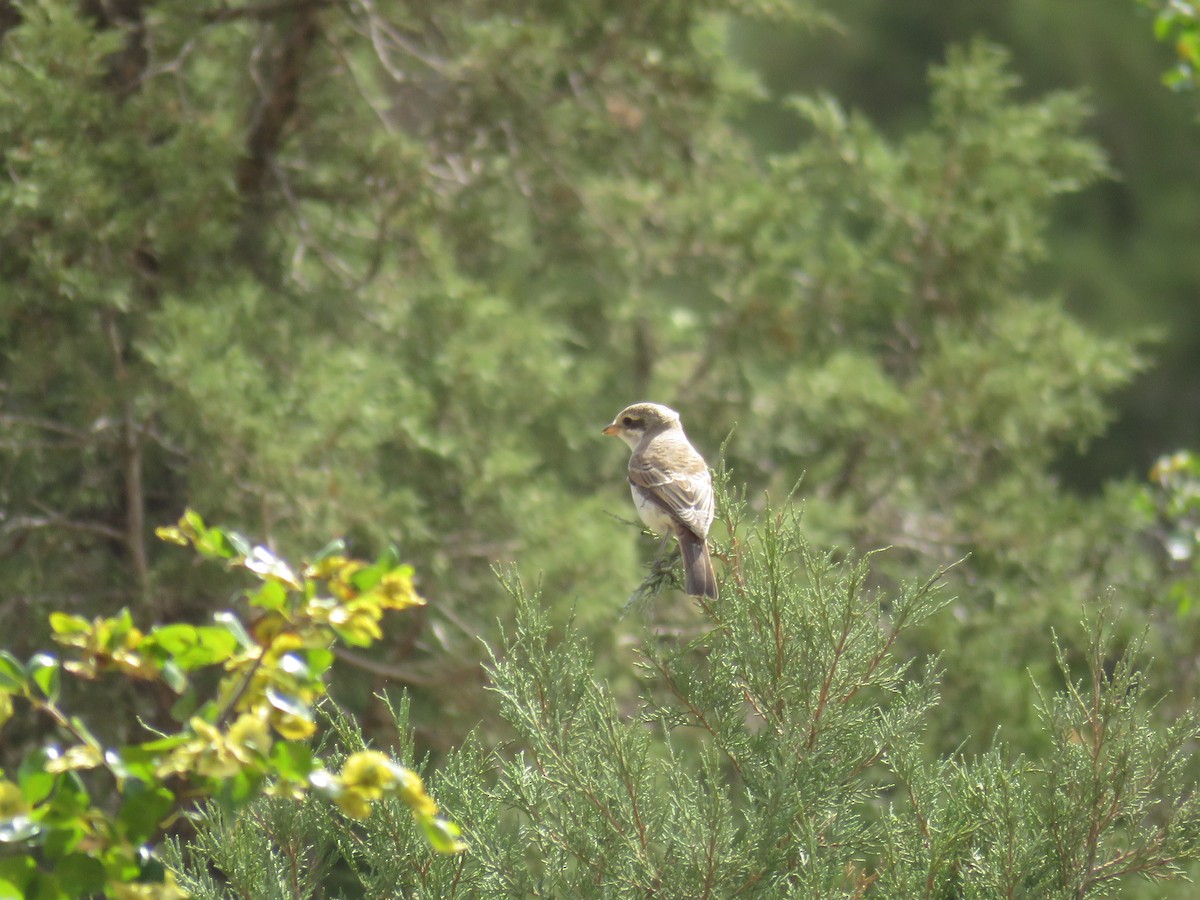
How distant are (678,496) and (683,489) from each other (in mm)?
54

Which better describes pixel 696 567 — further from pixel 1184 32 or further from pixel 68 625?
pixel 1184 32

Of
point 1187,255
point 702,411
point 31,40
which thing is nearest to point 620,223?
point 702,411

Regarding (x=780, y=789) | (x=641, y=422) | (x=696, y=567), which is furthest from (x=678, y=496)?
(x=780, y=789)

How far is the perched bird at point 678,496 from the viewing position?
3.72 metres

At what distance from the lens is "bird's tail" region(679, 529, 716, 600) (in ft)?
11.6

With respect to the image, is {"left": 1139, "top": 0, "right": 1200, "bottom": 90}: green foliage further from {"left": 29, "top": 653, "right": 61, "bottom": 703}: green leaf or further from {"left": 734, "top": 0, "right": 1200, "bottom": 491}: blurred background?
{"left": 734, "top": 0, "right": 1200, "bottom": 491}: blurred background

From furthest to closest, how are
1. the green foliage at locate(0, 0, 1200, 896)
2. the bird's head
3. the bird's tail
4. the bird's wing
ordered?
the green foliage at locate(0, 0, 1200, 896), the bird's head, the bird's wing, the bird's tail

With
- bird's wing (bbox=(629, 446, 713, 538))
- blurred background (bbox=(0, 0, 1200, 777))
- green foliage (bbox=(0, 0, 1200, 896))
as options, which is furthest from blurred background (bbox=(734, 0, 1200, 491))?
bird's wing (bbox=(629, 446, 713, 538))

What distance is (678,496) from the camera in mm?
4254

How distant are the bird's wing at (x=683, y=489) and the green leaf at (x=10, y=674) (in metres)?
2.25

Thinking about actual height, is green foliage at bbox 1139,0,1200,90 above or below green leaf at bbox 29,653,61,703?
above

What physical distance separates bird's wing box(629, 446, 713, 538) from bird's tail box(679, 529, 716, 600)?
3 centimetres

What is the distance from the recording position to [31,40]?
561 cm

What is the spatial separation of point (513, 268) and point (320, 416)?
7.87ft
